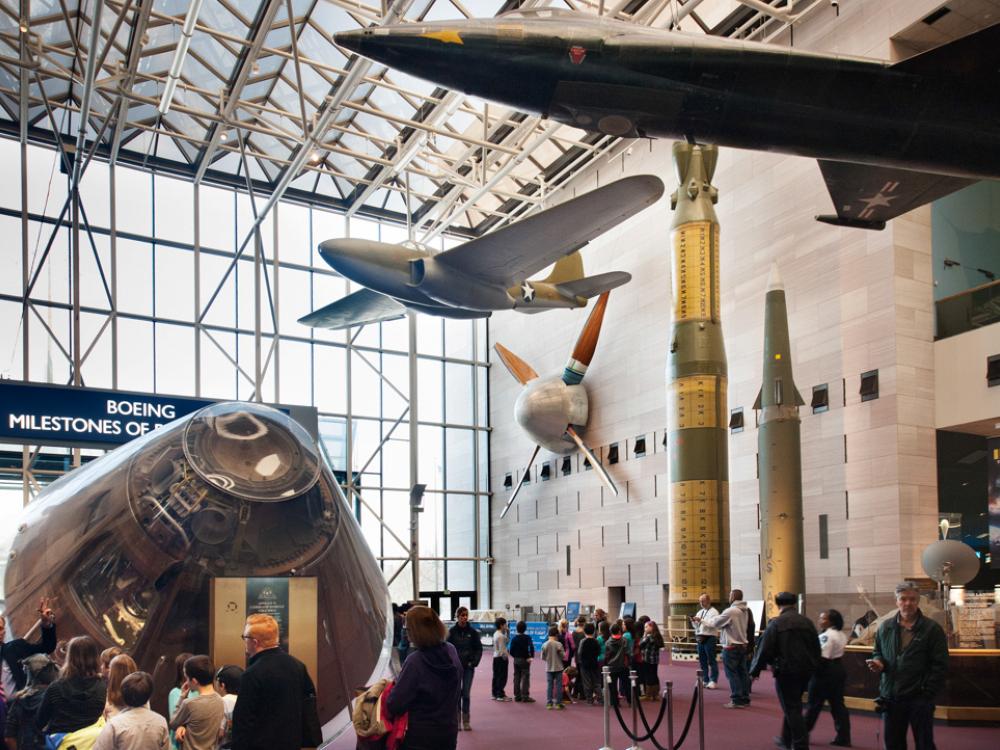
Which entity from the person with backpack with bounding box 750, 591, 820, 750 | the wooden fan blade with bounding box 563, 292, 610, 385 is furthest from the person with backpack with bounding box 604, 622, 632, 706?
the wooden fan blade with bounding box 563, 292, 610, 385

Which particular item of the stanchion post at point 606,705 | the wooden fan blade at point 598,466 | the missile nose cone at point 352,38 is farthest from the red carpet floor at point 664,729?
the wooden fan blade at point 598,466

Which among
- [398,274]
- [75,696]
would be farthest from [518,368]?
[75,696]

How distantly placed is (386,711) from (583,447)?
2290 cm

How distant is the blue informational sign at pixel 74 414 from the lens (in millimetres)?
12000

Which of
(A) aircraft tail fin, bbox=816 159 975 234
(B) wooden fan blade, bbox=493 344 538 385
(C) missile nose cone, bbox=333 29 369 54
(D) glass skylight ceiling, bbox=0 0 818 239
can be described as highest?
(D) glass skylight ceiling, bbox=0 0 818 239

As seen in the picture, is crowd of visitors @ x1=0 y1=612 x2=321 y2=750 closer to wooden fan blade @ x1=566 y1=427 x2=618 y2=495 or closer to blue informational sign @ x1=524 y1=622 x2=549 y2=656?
blue informational sign @ x1=524 y1=622 x2=549 y2=656

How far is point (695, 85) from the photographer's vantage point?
599cm

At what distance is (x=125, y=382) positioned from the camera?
1089 inches

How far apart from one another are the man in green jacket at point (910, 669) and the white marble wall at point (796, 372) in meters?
12.1

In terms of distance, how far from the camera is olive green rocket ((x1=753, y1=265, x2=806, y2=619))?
17781 mm

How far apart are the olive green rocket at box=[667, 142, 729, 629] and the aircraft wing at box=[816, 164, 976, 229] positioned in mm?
12113

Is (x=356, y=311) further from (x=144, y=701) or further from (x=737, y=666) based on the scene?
(x=144, y=701)

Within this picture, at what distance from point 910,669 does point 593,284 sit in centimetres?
1841

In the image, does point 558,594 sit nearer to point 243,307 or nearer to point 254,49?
point 243,307
